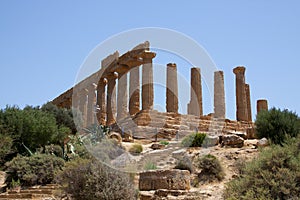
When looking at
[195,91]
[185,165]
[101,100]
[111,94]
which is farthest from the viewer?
[101,100]

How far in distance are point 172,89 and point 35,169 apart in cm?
1795

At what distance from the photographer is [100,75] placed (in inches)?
1528

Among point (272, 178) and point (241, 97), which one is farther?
point (241, 97)

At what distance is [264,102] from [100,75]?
14.3m

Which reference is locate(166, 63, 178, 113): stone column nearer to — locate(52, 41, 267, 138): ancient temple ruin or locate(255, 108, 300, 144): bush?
locate(52, 41, 267, 138): ancient temple ruin

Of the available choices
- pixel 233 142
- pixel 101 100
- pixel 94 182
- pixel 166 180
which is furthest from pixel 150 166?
pixel 101 100

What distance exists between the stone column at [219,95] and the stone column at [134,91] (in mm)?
6363

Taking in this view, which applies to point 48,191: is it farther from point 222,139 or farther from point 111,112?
point 111,112

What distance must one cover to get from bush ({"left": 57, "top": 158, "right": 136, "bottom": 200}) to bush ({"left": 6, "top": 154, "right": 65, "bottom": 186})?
4.15m

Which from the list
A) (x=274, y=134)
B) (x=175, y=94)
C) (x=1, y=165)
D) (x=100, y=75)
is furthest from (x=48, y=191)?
(x=100, y=75)

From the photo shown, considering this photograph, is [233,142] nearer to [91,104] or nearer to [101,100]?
[101,100]

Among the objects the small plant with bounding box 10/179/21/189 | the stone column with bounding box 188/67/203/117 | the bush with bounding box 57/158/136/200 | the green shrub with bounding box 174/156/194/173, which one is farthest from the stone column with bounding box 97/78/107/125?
the bush with bounding box 57/158/136/200

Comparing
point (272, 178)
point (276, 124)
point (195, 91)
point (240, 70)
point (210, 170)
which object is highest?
point (240, 70)

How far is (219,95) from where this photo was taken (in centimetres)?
3628
